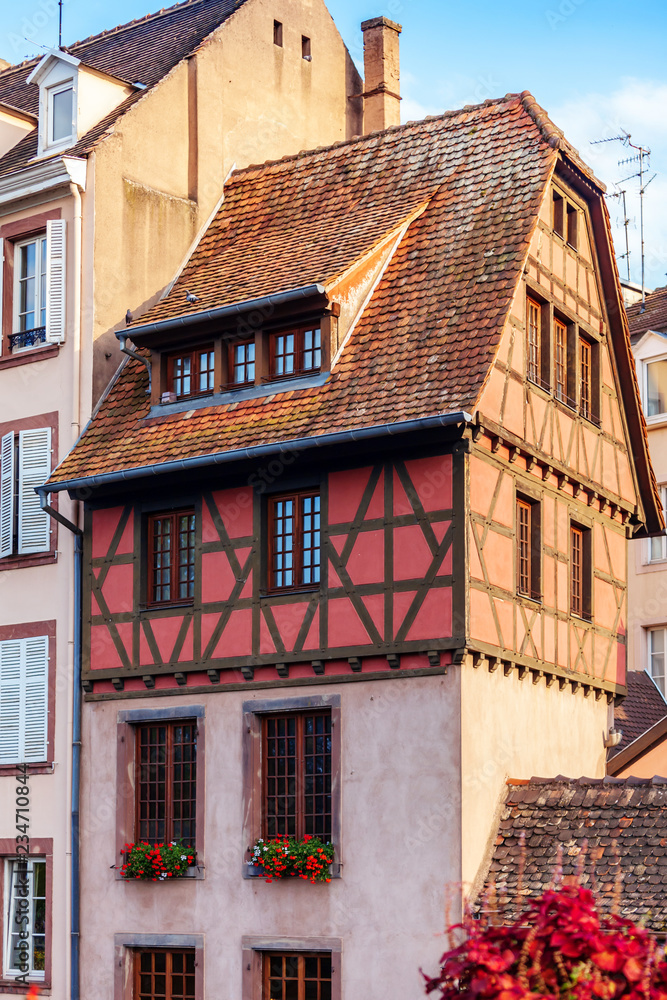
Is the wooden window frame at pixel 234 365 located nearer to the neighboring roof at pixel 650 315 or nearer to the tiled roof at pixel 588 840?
the tiled roof at pixel 588 840

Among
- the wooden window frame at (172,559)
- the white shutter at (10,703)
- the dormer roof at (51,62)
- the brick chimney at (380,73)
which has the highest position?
the brick chimney at (380,73)

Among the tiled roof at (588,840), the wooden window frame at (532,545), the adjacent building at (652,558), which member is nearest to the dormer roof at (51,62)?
the wooden window frame at (532,545)

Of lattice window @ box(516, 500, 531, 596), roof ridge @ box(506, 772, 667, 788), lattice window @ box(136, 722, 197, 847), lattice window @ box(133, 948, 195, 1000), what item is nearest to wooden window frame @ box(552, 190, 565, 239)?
lattice window @ box(516, 500, 531, 596)

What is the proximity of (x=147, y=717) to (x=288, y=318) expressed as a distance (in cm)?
528

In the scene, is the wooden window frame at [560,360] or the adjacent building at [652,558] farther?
the adjacent building at [652,558]

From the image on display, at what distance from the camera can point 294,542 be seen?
1947 cm

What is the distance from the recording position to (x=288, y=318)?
2023cm

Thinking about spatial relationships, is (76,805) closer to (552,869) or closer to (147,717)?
(147,717)

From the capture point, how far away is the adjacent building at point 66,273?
21.1m

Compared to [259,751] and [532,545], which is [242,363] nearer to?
[532,545]

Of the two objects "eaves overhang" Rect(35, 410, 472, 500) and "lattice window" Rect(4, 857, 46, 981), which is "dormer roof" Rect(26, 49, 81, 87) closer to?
"eaves overhang" Rect(35, 410, 472, 500)

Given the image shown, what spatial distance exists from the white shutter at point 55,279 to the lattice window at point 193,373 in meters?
1.73

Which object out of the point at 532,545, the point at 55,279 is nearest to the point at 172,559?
the point at 55,279

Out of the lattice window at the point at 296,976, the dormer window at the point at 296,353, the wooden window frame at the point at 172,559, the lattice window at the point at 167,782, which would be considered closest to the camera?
the lattice window at the point at 296,976
